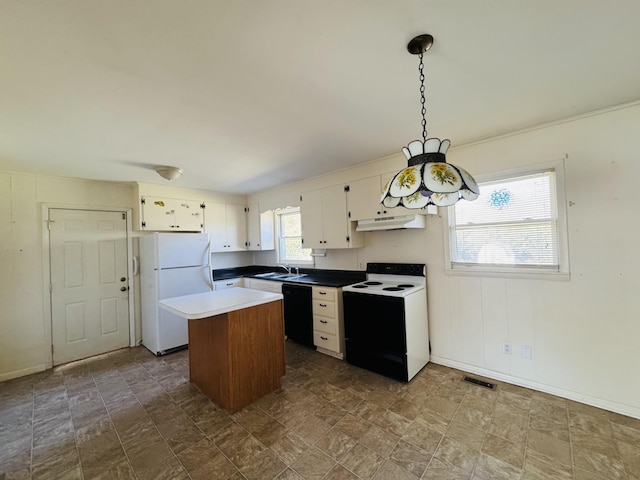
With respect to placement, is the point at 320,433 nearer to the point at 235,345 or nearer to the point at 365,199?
the point at 235,345

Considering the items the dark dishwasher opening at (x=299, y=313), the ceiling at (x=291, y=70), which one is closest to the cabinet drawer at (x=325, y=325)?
the dark dishwasher opening at (x=299, y=313)

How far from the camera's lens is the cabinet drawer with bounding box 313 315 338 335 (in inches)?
130

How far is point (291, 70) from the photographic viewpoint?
156cm

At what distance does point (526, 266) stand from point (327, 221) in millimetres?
2302

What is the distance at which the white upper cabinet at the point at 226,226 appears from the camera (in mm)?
4715

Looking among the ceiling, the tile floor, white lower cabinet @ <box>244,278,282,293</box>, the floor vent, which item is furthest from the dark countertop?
the ceiling

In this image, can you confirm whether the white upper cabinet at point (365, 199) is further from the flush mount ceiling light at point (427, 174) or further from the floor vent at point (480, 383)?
the floor vent at point (480, 383)

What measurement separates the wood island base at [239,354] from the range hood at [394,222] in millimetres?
1436

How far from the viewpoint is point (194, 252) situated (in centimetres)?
404

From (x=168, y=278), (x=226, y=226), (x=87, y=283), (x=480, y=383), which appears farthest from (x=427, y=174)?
(x=87, y=283)

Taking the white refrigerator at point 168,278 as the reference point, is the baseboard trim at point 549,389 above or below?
below

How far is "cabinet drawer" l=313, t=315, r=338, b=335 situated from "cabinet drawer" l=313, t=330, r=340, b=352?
2.0 inches

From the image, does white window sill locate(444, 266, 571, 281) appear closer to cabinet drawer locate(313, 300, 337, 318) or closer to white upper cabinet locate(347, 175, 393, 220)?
white upper cabinet locate(347, 175, 393, 220)

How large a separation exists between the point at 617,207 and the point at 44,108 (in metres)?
4.37
